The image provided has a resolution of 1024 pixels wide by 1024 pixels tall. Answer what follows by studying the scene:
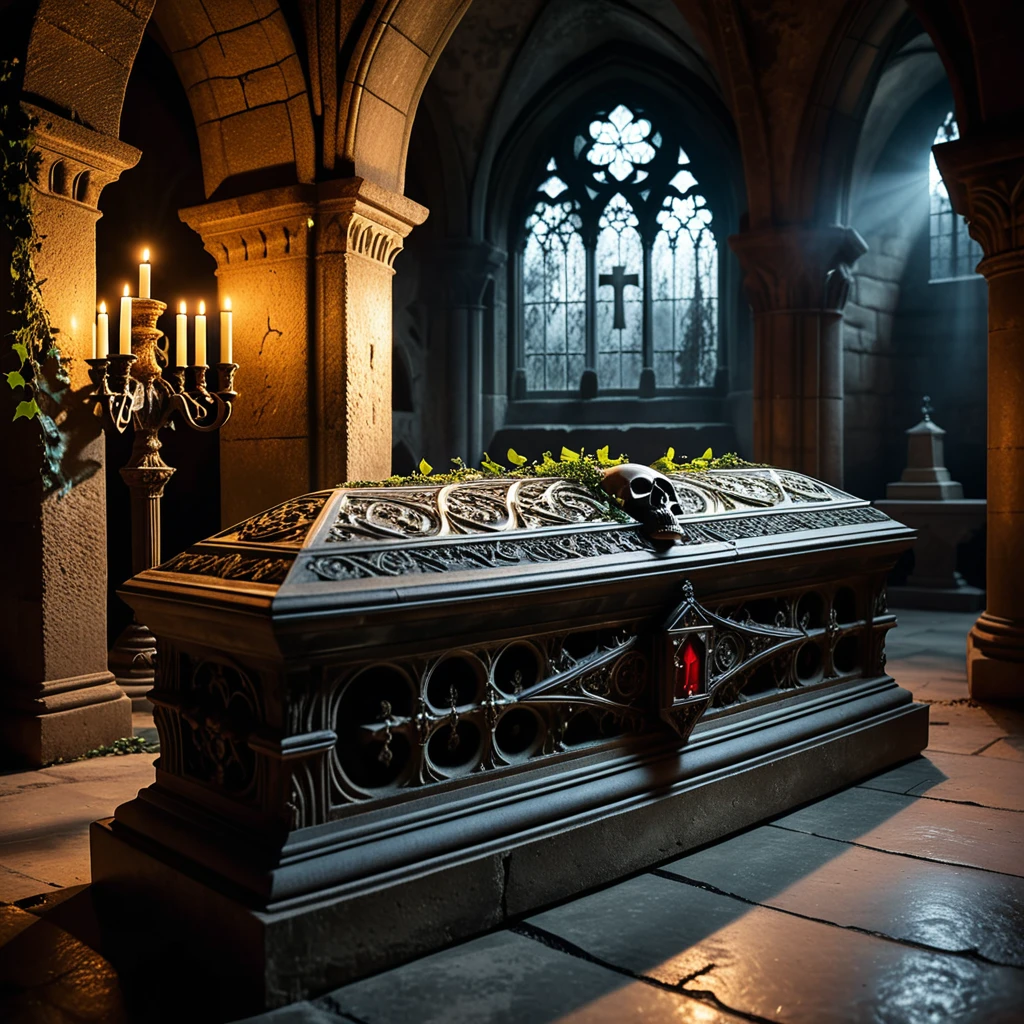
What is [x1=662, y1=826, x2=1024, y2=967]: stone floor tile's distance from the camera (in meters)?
2.25

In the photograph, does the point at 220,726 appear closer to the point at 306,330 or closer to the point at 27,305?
the point at 27,305

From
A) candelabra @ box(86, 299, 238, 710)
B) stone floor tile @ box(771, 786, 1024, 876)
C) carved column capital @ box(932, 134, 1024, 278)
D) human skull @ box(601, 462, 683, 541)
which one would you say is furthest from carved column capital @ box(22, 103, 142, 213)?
carved column capital @ box(932, 134, 1024, 278)

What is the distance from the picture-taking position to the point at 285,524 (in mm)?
2406

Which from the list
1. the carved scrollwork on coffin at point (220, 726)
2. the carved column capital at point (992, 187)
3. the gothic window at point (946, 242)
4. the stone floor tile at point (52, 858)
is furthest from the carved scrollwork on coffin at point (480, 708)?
the gothic window at point (946, 242)

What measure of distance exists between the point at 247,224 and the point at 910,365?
311 inches

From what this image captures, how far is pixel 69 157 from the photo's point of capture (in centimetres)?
386

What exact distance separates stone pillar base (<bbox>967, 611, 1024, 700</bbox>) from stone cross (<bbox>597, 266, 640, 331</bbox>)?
262 inches

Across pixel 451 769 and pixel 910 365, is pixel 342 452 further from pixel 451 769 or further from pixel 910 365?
pixel 910 365

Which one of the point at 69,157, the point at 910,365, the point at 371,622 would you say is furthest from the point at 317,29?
the point at 910,365

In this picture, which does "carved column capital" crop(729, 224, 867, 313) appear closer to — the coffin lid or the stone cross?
the stone cross

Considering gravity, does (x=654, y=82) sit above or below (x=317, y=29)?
above

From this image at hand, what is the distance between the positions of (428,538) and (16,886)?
1.39 m

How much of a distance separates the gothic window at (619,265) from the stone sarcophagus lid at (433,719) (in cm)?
797

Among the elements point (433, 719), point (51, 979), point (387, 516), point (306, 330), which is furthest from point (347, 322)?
point (51, 979)
